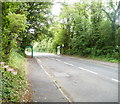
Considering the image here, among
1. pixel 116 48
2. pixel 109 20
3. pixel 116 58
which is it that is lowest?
pixel 116 58

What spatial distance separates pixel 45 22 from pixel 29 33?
334cm

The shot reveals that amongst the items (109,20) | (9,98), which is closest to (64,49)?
(109,20)

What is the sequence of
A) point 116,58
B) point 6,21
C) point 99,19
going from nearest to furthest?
1. point 6,21
2. point 116,58
3. point 99,19

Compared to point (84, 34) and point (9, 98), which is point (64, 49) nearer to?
point (84, 34)

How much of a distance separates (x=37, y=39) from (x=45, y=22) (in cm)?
419

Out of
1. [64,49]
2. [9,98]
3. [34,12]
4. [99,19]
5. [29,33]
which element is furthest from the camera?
[64,49]

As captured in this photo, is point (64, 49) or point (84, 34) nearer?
point (84, 34)

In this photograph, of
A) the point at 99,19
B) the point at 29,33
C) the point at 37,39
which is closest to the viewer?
the point at 29,33

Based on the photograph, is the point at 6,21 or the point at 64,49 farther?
the point at 64,49

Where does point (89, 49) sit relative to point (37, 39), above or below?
below

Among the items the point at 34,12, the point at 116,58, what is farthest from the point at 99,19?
the point at 34,12

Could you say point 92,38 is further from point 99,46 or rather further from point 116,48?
point 116,48

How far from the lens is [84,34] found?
25562 mm

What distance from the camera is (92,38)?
1006 inches
